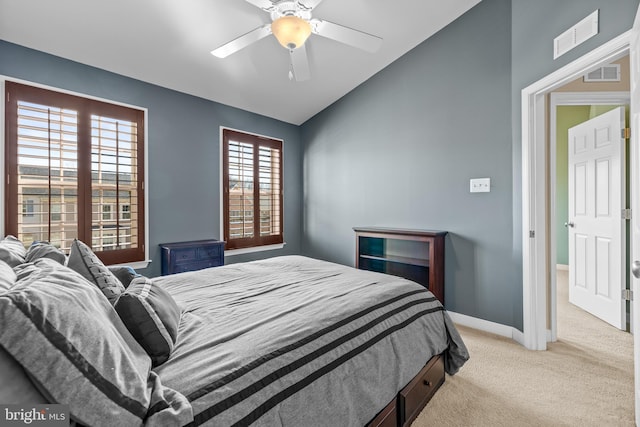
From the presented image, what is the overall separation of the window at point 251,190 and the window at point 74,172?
105 centimetres

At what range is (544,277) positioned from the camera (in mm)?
2525

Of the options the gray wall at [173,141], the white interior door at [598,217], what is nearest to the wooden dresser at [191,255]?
the gray wall at [173,141]

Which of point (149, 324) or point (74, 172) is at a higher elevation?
point (74, 172)

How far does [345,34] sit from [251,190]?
8.29ft

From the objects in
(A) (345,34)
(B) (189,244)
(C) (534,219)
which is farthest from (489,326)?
(B) (189,244)

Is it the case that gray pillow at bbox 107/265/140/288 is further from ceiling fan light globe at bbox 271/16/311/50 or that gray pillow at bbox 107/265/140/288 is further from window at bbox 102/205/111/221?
window at bbox 102/205/111/221

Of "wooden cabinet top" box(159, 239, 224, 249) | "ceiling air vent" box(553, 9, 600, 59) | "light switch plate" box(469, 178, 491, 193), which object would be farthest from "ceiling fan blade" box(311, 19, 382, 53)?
"wooden cabinet top" box(159, 239, 224, 249)

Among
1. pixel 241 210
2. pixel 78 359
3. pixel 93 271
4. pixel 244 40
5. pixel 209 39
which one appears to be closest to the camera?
pixel 78 359

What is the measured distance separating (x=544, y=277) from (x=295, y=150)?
361 cm

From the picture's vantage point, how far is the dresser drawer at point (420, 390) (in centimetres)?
147

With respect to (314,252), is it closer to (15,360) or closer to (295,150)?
(295,150)

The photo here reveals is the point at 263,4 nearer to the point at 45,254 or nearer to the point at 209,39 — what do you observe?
the point at 209,39

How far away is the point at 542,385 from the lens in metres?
2.00

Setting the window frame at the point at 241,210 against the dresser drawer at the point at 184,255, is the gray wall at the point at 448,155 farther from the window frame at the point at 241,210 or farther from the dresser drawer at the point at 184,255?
the dresser drawer at the point at 184,255
